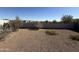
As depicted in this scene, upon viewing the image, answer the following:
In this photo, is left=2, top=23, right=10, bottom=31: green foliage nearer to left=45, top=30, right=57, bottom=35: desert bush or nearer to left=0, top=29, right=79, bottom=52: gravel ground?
left=0, top=29, right=79, bottom=52: gravel ground

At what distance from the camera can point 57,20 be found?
5.86 metres

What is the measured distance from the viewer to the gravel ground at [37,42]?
5.75 m

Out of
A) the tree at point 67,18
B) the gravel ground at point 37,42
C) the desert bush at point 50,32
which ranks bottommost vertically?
the gravel ground at point 37,42

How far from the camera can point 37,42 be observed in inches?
228

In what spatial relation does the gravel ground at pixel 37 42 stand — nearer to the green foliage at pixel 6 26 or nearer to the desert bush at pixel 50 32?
the desert bush at pixel 50 32

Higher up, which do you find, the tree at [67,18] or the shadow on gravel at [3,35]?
the tree at [67,18]

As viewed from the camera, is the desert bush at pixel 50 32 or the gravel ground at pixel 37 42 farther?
the desert bush at pixel 50 32

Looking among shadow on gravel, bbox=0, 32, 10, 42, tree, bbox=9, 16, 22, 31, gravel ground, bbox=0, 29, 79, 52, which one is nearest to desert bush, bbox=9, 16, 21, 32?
tree, bbox=9, 16, 22, 31

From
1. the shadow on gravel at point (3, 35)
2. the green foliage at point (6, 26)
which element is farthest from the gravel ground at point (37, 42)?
the green foliage at point (6, 26)

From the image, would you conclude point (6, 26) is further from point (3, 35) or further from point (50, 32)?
point (50, 32)
